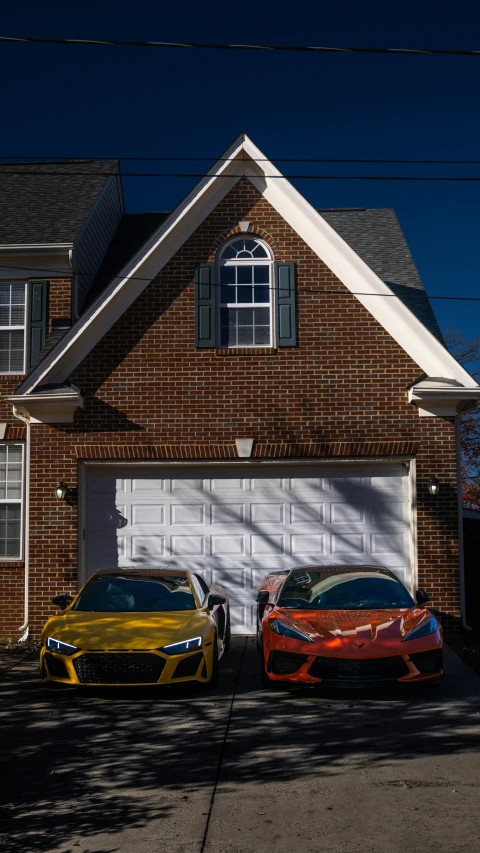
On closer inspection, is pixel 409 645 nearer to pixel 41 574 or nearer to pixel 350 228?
pixel 41 574

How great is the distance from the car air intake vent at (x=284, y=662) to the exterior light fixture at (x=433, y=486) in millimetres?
4486

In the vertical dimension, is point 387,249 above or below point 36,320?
above

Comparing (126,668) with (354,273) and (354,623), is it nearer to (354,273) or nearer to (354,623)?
(354,623)

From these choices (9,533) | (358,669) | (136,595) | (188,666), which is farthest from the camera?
(9,533)

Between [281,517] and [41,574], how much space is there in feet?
11.6

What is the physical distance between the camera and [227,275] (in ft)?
44.4

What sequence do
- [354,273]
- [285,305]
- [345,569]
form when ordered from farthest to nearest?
[285,305] < [354,273] < [345,569]

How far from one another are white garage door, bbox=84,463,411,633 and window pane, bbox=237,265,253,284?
2.81 metres

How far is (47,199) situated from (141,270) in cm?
418

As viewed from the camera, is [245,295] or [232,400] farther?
[245,295]

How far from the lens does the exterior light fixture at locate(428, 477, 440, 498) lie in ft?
41.5

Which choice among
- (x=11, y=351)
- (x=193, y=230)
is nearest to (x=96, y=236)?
(x=11, y=351)

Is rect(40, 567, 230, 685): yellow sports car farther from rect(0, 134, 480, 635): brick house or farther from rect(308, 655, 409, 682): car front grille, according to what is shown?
rect(0, 134, 480, 635): brick house

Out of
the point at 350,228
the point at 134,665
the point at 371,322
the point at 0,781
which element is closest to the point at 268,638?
the point at 134,665
